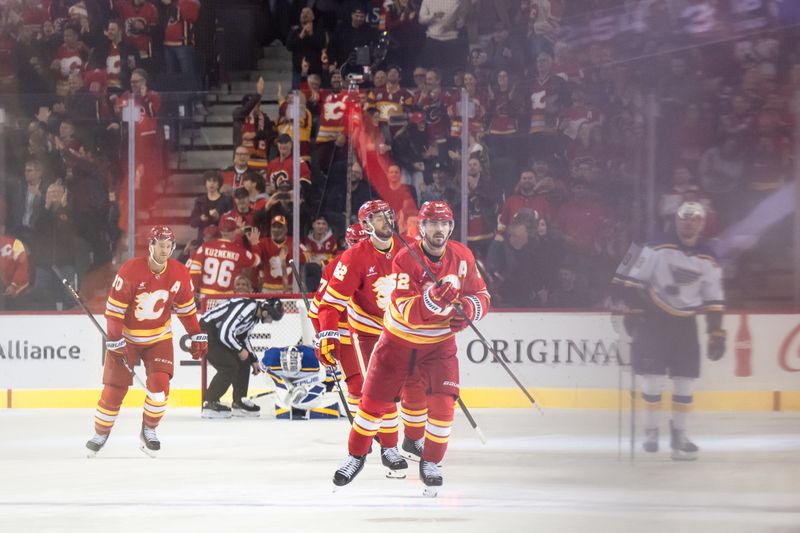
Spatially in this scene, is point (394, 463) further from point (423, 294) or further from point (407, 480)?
point (423, 294)

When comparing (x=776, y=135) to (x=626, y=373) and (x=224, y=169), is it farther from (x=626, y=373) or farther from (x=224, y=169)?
(x=224, y=169)

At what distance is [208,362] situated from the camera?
29.5ft

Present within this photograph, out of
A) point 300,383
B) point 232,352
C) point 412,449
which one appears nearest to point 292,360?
point 300,383

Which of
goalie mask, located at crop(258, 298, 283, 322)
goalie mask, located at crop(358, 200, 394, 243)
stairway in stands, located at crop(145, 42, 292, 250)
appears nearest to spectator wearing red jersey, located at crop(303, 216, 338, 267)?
goalie mask, located at crop(258, 298, 283, 322)

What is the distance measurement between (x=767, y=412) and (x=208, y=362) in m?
3.73

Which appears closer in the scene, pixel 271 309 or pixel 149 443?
pixel 149 443

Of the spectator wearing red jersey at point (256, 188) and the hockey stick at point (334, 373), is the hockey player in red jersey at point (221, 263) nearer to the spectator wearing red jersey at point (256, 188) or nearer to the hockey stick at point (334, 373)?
the spectator wearing red jersey at point (256, 188)

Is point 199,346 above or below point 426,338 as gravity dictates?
below

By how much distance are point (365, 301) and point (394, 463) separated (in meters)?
0.81

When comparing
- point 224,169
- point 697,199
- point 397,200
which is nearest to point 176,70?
point 224,169

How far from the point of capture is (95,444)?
6.52m

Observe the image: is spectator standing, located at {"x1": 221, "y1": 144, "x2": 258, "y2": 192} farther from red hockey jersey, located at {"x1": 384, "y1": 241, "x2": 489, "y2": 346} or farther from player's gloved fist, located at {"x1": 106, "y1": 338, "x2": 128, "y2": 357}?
red hockey jersey, located at {"x1": 384, "y1": 241, "x2": 489, "y2": 346}

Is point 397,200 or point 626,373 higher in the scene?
point 397,200

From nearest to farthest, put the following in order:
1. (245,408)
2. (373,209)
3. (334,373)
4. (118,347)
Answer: (373,209) → (334,373) → (118,347) → (245,408)
